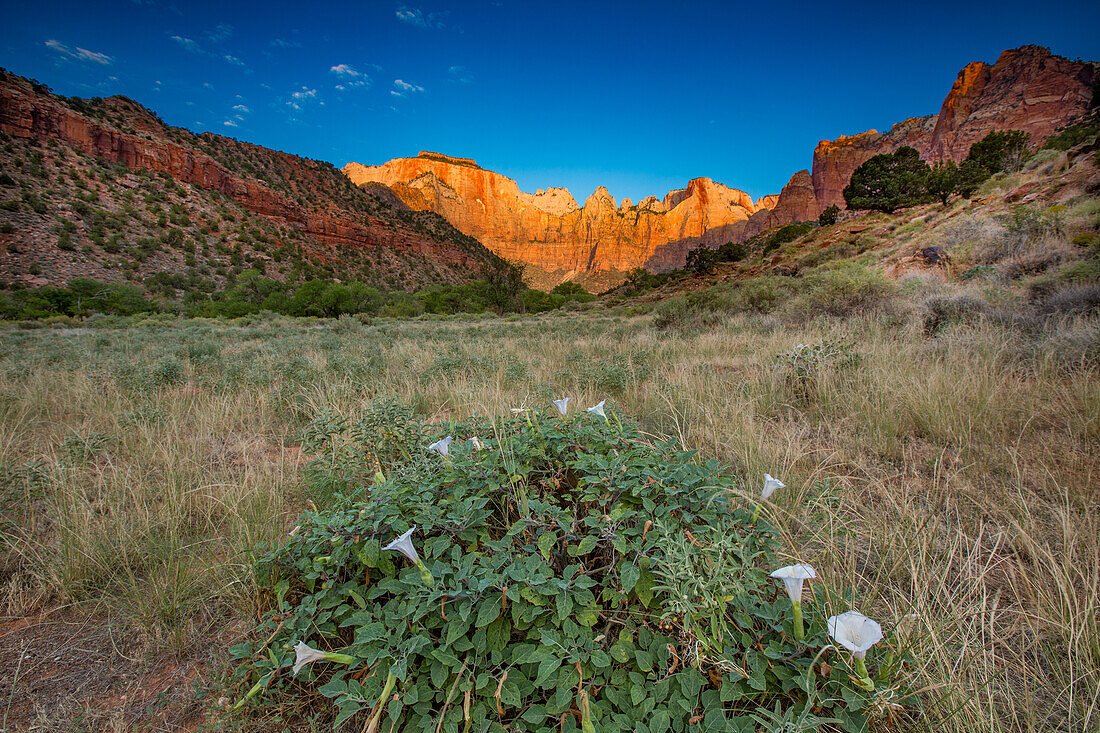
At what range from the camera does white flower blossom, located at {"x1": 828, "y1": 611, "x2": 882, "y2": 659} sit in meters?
0.96

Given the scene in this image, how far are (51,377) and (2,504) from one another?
5.06 m

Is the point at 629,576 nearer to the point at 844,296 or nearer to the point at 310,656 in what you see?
the point at 310,656

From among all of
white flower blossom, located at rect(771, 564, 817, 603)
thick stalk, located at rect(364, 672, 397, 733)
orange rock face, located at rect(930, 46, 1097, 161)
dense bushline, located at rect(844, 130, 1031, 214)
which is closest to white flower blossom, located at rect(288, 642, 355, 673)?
thick stalk, located at rect(364, 672, 397, 733)

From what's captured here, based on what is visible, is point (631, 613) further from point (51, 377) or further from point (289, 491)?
point (51, 377)

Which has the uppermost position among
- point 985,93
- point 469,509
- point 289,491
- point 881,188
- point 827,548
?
point 985,93

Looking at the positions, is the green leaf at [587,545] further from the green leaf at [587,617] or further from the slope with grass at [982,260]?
the slope with grass at [982,260]

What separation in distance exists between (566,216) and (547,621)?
146m

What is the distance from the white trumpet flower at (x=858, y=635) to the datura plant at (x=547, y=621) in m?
0.07

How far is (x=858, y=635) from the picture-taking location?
1.03 m

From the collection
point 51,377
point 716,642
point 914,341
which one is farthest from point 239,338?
point 914,341

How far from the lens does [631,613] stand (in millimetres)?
1356

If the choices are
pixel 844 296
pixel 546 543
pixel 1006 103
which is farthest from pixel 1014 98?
pixel 546 543

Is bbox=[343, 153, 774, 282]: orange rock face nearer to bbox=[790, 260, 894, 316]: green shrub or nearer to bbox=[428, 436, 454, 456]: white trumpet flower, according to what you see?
bbox=[790, 260, 894, 316]: green shrub

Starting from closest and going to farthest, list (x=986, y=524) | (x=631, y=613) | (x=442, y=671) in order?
1. (x=442, y=671)
2. (x=631, y=613)
3. (x=986, y=524)
